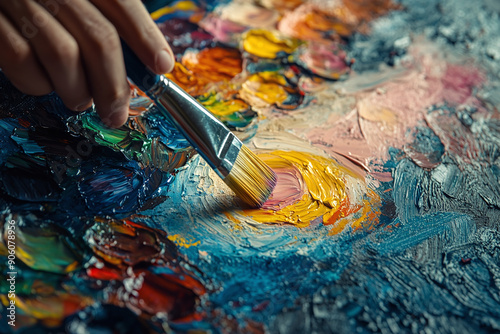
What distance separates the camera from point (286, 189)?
1181mm

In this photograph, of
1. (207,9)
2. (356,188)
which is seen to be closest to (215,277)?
(356,188)

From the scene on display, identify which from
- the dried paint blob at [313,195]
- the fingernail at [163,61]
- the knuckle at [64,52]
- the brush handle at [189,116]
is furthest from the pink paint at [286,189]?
the knuckle at [64,52]

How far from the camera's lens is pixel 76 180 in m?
1.06

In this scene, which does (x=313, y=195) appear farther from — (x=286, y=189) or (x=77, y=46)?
(x=77, y=46)

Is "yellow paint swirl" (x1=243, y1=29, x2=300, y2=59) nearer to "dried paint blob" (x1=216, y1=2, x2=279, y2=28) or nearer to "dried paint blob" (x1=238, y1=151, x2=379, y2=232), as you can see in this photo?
"dried paint blob" (x1=216, y1=2, x2=279, y2=28)

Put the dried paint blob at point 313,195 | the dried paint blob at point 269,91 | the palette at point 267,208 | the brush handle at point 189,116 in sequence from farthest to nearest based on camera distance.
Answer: the dried paint blob at point 269,91 → the dried paint blob at point 313,195 → the brush handle at point 189,116 → the palette at point 267,208

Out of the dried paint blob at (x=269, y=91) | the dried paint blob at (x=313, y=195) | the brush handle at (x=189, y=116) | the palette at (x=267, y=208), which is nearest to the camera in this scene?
the palette at (x=267, y=208)

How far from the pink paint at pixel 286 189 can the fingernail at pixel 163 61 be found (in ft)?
1.49

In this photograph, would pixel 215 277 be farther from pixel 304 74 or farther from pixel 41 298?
pixel 304 74

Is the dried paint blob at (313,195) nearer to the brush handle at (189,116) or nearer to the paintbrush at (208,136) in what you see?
the paintbrush at (208,136)

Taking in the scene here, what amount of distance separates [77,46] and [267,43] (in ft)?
3.37

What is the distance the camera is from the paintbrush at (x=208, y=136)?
Result: 3.19 feet

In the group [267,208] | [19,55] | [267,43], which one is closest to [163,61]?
[19,55]

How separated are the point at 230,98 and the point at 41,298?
89 centimetres
